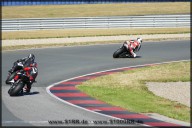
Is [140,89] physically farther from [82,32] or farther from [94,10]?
[94,10]

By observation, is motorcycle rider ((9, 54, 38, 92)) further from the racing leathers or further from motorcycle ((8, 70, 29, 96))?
the racing leathers

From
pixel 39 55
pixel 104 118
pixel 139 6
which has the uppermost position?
pixel 139 6

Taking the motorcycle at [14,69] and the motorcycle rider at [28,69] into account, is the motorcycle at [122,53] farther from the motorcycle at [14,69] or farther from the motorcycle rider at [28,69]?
the motorcycle rider at [28,69]

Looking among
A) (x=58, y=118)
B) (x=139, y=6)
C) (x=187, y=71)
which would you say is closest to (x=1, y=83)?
(x=58, y=118)

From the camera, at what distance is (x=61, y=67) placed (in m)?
22.1

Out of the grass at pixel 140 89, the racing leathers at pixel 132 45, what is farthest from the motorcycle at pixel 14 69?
the racing leathers at pixel 132 45

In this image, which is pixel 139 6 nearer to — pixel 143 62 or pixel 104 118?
pixel 143 62

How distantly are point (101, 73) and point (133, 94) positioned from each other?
480cm

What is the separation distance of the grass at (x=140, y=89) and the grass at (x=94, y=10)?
88.2 feet

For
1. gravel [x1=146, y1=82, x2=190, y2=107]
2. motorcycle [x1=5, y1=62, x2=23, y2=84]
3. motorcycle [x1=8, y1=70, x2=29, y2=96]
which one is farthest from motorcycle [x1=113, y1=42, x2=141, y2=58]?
motorcycle [x1=8, y1=70, x2=29, y2=96]

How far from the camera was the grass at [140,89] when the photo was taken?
13211mm

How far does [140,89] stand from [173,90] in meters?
1.14

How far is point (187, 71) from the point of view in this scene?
21.2 m

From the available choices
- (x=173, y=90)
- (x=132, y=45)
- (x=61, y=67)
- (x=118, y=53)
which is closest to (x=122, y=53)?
(x=118, y=53)
